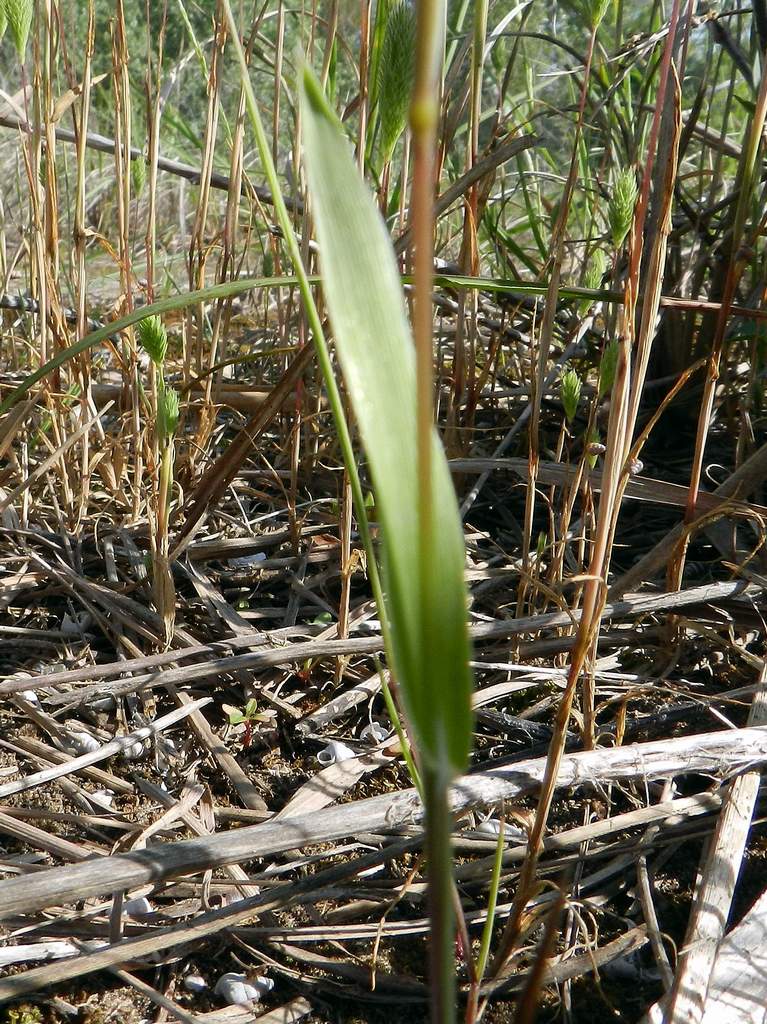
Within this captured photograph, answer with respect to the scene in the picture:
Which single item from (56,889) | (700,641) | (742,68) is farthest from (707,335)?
(56,889)

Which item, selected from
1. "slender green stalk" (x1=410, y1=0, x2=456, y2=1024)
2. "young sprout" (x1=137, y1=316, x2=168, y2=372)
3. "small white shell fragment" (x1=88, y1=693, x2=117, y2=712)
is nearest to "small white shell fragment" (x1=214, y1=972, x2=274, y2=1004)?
"small white shell fragment" (x1=88, y1=693, x2=117, y2=712)

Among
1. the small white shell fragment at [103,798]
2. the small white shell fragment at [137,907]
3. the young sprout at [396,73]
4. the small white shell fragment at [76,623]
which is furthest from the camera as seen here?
the small white shell fragment at [76,623]

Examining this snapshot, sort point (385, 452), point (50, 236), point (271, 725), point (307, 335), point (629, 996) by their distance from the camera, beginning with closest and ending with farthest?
point (385, 452) → point (629, 996) → point (271, 725) → point (50, 236) → point (307, 335)

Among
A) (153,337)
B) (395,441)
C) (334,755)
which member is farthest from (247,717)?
(395,441)

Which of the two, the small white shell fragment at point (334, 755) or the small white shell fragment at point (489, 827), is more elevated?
the small white shell fragment at point (334, 755)

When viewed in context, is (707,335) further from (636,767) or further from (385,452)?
(385,452)

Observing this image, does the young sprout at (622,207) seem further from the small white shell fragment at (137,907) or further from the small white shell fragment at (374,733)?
the small white shell fragment at (137,907)

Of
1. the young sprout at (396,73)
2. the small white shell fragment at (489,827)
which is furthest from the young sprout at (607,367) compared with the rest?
the small white shell fragment at (489,827)
